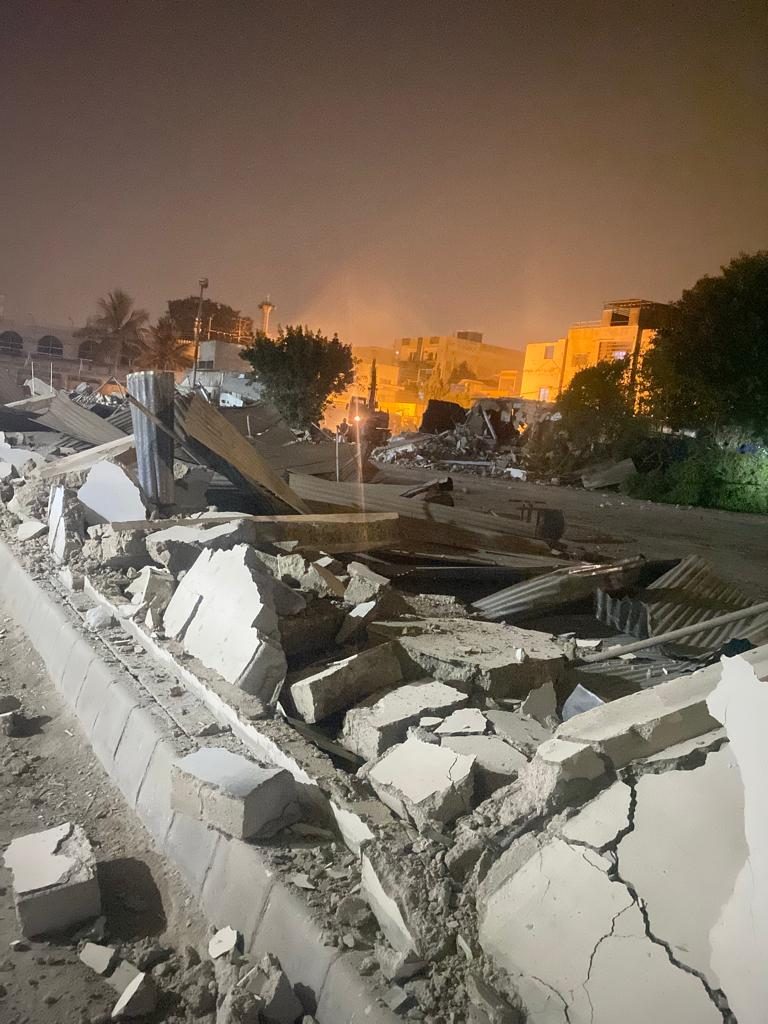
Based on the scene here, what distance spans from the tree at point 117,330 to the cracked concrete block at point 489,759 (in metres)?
55.0

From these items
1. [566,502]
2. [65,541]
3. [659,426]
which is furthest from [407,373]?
[65,541]

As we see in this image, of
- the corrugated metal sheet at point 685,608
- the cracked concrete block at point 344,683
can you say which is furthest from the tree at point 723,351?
the cracked concrete block at point 344,683

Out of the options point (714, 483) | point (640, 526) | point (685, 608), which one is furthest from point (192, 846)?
point (714, 483)

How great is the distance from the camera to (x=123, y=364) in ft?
174

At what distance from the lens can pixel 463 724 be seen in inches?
108

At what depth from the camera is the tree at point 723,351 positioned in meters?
18.7

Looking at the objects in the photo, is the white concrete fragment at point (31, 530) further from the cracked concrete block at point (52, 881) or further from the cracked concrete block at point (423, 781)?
the cracked concrete block at point (423, 781)

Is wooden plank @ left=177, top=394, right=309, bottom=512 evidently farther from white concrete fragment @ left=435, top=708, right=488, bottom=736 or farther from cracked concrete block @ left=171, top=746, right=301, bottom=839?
cracked concrete block @ left=171, top=746, right=301, bottom=839

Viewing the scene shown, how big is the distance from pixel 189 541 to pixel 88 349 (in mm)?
53885

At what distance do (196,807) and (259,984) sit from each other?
0.65m

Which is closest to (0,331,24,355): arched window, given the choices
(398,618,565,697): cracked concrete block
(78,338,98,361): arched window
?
(78,338,98,361): arched window

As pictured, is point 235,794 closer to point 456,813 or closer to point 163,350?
point 456,813

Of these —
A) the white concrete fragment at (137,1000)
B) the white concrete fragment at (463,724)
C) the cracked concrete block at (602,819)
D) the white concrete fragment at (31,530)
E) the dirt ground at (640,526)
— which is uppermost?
the cracked concrete block at (602,819)

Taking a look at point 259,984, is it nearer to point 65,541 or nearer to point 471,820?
point 471,820
